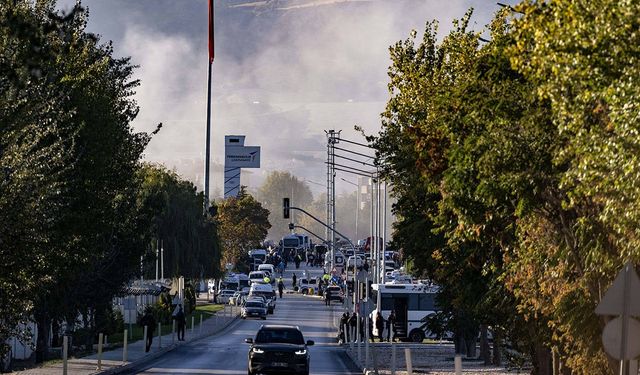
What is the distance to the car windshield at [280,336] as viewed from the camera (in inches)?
1626

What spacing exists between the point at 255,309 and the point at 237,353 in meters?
46.5

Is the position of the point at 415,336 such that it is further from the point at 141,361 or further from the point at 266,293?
the point at 266,293

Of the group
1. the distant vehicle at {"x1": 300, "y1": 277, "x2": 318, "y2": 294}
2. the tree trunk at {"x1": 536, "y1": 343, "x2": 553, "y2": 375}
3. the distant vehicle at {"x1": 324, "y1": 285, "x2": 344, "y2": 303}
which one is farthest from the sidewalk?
the distant vehicle at {"x1": 300, "y1": 277, "x2": 318, "y2": 294}

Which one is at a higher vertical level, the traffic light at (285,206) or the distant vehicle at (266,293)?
the traffic light at (285,206)

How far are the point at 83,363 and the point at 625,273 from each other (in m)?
32.9

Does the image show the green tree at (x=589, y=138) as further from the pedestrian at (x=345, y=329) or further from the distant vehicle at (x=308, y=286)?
the distant vehicle at (x=308, y=286)

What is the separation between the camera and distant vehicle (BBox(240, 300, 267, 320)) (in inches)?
4131

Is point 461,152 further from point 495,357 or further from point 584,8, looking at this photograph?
point 495,357

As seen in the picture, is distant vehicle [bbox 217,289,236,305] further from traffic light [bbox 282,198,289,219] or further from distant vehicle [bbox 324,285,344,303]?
traffic light [bbox 282,198,289,219]

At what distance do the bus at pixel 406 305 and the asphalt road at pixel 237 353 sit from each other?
3594mm

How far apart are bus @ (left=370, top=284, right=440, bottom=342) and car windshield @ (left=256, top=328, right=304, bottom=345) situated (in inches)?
1574

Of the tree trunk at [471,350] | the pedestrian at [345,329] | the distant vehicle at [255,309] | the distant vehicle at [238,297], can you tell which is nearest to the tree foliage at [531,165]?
the tree trunk at [471,350]

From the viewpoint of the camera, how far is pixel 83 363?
155 feet

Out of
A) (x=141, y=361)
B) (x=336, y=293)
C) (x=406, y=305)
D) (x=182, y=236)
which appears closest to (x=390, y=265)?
(x=336, y=293)
